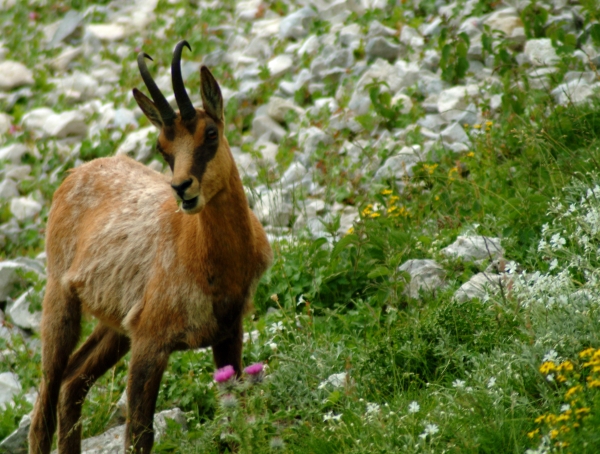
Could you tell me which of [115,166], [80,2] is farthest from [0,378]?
[80,2]

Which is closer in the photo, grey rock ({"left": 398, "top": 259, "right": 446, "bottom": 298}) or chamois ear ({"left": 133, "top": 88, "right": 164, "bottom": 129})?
chamois ear ({"left": 133, "top": 88, "right": 164, "bottom": 129})

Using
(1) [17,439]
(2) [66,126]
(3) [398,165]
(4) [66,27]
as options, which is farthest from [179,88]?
(4) [66,27]

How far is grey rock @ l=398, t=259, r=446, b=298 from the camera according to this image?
6.38 metres

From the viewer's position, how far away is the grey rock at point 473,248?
20.9ft

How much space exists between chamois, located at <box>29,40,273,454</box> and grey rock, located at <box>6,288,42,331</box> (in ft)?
6.03

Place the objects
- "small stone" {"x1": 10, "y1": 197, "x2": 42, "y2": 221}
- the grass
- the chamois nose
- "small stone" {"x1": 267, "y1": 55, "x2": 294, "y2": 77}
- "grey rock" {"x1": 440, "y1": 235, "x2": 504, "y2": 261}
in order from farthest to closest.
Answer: "small stone" {"x1": 267, "y1": 55, "x2": 294, "y2": 77}, "small stone" {"x1": 10, "y1": 197, "x2": 42, "y2": 221}, "grey rock" {"x1": 440, "y1": 235, "x2": 504, "y2": 261}, the chamois nose, the grass

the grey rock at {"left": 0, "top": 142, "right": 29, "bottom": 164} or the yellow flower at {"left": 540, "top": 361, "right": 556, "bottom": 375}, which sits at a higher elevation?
the yellow flower at {"left": 540, "top": 361, "right": 556, "bottom": 375}

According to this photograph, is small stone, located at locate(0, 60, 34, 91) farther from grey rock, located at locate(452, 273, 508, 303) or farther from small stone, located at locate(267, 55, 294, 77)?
grey rock, located at locate(452, 273, 508, 303)

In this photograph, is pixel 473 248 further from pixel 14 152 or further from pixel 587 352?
pixel 14 152

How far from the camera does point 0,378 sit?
7.53m

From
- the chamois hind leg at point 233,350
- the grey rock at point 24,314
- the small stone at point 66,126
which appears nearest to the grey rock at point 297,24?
the small stone at point 66,126

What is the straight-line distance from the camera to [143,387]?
5.50 metres

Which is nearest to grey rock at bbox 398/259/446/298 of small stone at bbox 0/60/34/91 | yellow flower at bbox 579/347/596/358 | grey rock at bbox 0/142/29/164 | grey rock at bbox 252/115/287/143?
yellow flower at bbox 579/347/596/358

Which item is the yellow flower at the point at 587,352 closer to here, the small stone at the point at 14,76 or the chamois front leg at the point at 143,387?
the chamois front leg at the point at 143,387
